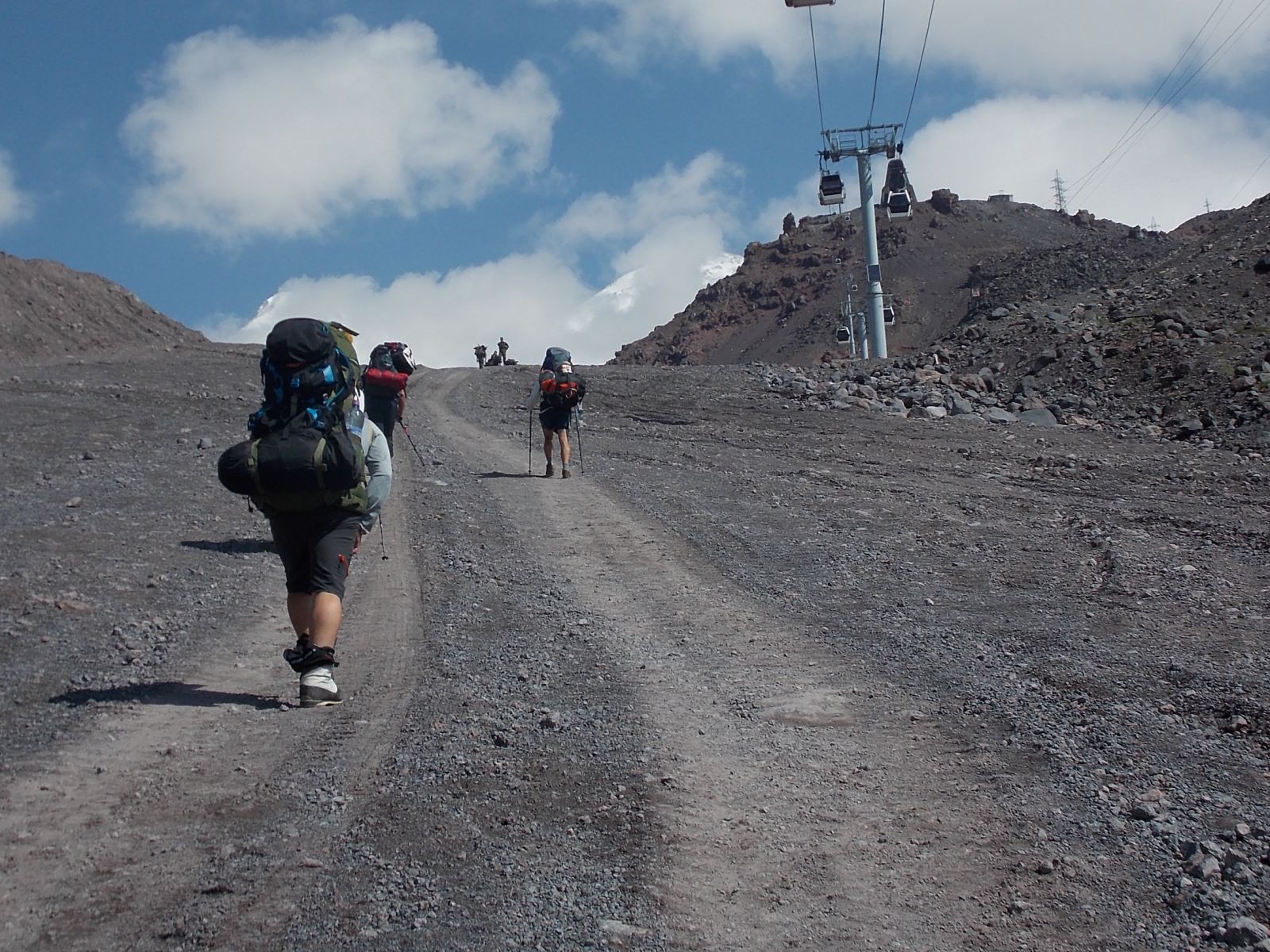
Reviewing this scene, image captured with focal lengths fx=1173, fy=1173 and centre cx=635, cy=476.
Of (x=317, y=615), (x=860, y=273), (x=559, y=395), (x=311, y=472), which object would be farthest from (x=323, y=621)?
(x=860, y=273)

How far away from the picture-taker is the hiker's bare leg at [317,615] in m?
5.73

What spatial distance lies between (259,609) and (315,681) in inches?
100

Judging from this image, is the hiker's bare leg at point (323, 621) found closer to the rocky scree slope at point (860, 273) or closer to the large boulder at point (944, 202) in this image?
the rocky scree slope at point (860, 273)

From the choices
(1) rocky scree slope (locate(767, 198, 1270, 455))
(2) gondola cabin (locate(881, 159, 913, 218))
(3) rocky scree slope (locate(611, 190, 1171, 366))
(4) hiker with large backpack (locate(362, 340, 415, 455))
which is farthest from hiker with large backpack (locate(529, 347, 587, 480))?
(3) rocky scree slope (locate(611, 190, 1171, 366))

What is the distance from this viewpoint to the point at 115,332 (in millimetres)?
39719

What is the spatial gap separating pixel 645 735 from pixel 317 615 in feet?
5.72

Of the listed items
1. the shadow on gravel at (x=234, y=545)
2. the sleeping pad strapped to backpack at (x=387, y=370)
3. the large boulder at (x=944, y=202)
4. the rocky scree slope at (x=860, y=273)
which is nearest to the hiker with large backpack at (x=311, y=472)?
the shadow on gravel at (x=234, y=545)

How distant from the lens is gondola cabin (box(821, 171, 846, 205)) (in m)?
44.5

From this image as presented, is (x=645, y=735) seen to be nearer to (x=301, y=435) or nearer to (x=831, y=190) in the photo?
(x=301, y=435)

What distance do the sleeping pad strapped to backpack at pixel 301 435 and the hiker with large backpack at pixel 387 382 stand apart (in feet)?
19.2

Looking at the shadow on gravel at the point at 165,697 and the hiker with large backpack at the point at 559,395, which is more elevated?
the hiker with large backpack at the point at 559,395

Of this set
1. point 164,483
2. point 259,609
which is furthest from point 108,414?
point 259,609

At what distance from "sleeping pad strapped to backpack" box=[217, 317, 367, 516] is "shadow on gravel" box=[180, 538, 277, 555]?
4.53 meters

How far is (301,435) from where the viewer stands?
216 inches
